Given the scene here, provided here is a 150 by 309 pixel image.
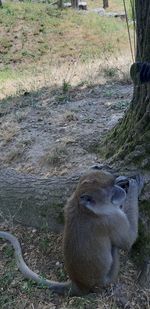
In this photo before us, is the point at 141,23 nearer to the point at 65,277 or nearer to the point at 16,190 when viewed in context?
the point at 16,190

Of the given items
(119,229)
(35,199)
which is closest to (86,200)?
(119,229)

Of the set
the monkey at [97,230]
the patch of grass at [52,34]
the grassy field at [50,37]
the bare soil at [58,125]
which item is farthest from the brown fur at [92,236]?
the patch of grass at [52,34]

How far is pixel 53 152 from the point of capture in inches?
231

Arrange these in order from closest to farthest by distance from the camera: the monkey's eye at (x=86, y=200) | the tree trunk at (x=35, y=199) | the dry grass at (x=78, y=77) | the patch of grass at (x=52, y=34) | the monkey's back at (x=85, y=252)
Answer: the monkey's eye at (x=86, y=200)
the monkey's back at (x=85, y=252)
the tree trunk at (x=35, y=199)
the dry grass at (x=78, y=77)
the patch of grass at (x=52, y=34)

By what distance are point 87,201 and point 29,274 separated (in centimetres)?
97

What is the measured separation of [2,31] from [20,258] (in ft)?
47.5

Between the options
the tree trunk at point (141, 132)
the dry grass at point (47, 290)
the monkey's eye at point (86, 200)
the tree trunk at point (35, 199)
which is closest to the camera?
the monkey's eye at point (86, 200)

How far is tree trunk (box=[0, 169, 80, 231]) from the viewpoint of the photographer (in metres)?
4.61

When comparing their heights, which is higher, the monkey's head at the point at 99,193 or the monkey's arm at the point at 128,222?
the monkey's head at the point at 99,193

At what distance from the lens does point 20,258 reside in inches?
175

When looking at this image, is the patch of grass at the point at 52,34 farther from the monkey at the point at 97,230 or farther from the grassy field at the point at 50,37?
the monkey at the point at 97,230

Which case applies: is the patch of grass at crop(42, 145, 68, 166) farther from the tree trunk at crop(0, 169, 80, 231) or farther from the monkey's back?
the monkey's back

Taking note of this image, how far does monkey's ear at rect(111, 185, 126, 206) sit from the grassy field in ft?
32.8

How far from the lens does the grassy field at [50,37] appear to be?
1549cm
